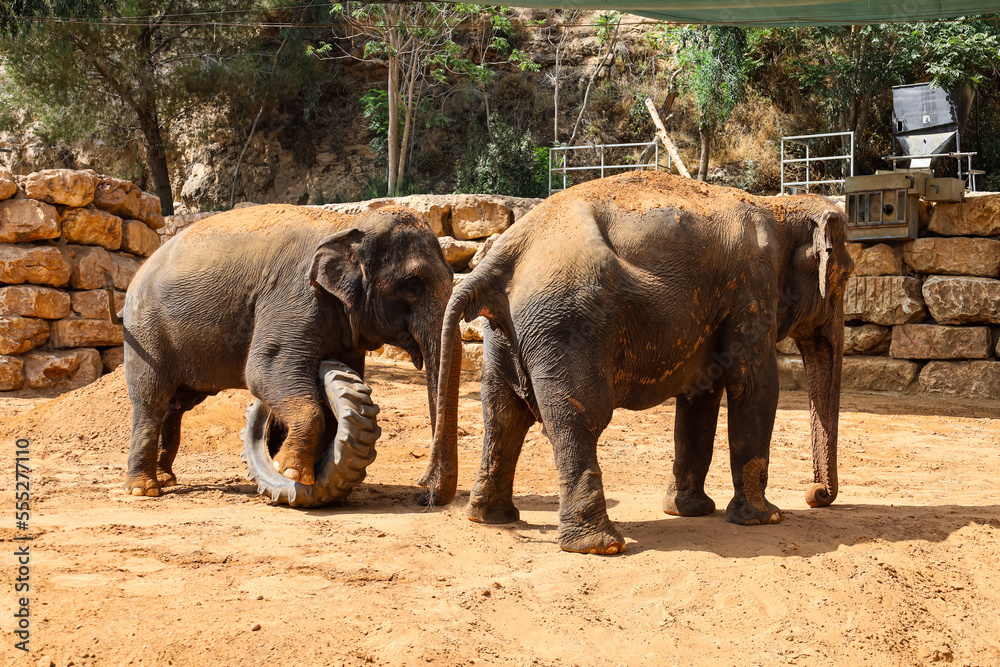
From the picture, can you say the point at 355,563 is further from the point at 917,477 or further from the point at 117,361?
the point at 117,361

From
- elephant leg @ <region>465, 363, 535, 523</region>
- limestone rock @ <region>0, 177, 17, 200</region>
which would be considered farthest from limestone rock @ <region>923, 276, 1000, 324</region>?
limestone rock @ <region>0, 177, 17, 200</region>

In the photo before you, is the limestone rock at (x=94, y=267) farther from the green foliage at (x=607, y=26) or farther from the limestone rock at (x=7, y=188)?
the green foliage at (x=607, y=26)

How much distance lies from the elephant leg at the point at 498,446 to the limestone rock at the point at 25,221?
8482 millimetres

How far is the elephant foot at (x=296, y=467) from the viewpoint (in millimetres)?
5375

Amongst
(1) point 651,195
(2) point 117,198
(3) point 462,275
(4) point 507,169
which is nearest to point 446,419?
(1) point 651,195

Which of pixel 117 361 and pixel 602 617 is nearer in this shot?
pixel 602 617

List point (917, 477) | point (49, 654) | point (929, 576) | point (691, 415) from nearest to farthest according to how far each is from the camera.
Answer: point (49, 654)
point (929, 576)
point (691, 415)
point (917, 477)

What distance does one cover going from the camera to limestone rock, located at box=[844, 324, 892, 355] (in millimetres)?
12047

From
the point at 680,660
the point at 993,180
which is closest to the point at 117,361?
the point at 680,660

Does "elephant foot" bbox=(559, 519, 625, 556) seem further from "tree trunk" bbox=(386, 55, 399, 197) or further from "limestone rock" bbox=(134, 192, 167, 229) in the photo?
"tree trunk" bbox=(386, 55, 399, 197)

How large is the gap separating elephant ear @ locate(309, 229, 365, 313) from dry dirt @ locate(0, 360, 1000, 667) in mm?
A: 1365

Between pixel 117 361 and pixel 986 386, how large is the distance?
11349 mm

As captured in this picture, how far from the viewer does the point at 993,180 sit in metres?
17.3

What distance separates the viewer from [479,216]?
476 inches
